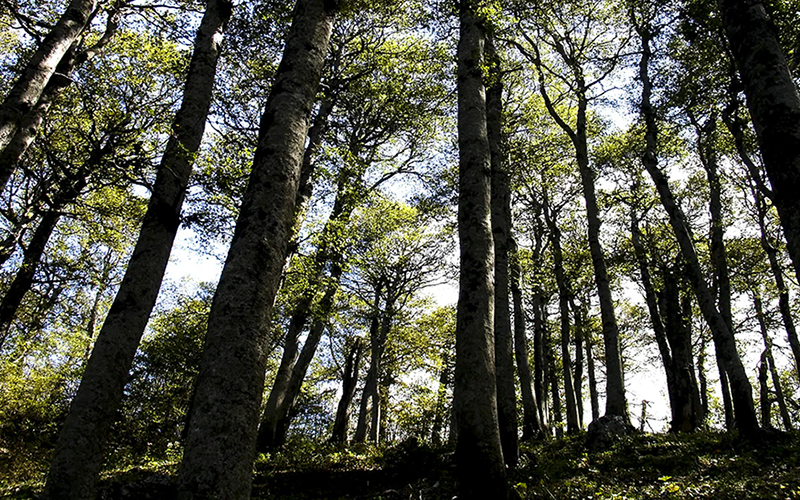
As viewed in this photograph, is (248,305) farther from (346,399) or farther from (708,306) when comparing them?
(346,399)

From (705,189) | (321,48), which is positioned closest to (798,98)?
(321,48)

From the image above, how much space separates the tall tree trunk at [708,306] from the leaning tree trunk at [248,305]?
11.0 meters

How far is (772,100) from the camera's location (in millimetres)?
4000

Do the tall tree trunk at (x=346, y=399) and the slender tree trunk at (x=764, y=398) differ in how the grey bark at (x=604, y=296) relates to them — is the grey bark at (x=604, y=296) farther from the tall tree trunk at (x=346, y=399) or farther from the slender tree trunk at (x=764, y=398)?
the tall tree trunk at (x=346, y=399)

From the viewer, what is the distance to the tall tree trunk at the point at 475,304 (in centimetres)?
568

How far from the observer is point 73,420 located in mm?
5129

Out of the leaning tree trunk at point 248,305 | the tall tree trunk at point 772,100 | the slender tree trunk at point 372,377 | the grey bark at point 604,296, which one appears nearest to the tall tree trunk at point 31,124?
the leaning tree trunk at point 248,305

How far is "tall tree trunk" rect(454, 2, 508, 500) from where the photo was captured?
568 cm

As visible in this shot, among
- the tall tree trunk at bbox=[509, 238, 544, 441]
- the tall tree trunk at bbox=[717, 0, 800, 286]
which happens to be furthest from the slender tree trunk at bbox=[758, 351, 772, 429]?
the tall tree trunk at bbox=[717, 0, 800, 286]

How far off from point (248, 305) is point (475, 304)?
3.89 metres

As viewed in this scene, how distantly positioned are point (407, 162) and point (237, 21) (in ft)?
37.6

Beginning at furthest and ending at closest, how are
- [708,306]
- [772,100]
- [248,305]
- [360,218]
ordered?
1. [360,218]
2. [708,306]
3. [772,100]
4. [248,305]

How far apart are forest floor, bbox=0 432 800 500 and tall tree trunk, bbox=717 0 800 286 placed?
162 inches

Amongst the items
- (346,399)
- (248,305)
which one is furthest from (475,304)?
(346,399)
